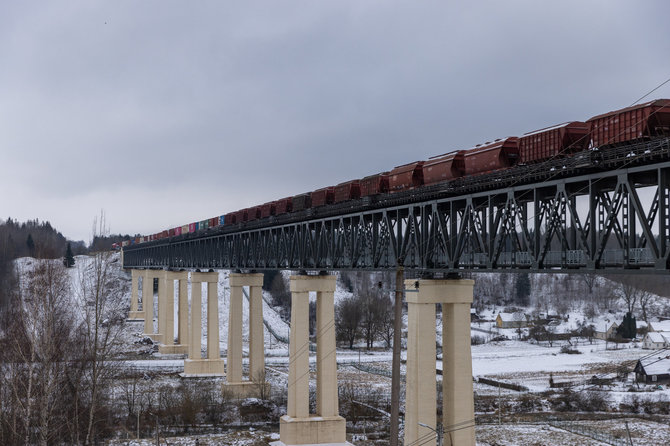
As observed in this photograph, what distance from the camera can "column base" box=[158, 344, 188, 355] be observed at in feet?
306

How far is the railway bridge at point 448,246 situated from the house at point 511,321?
85943mm

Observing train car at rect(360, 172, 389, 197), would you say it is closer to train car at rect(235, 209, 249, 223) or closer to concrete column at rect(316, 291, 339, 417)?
concrete column at rect(316, 291, 339, 417)

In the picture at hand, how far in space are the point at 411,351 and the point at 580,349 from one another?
80.2 meters

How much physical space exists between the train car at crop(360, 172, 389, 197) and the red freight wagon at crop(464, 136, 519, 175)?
818 centimetres

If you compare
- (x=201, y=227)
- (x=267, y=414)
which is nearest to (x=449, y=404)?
(x=267, y=414)

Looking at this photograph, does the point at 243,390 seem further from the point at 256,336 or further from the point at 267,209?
the point at 267,209

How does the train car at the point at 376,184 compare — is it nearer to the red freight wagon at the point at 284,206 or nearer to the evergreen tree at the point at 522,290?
the red freight wagon at the point at 284,206

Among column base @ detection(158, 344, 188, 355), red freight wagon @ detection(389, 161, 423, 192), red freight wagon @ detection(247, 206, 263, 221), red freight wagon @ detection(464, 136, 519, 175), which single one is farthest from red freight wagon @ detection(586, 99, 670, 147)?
column base @ detection(158, 344, 188, 355)

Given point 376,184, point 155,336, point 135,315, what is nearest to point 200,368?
point 155,336

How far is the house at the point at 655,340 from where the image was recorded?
10019 cm

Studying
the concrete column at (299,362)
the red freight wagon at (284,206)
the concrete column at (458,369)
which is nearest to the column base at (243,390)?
the concrete column at (299,362)

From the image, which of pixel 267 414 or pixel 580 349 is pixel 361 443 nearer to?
pixel 267 414

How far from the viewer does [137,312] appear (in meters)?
130

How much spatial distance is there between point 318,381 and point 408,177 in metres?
16.9
